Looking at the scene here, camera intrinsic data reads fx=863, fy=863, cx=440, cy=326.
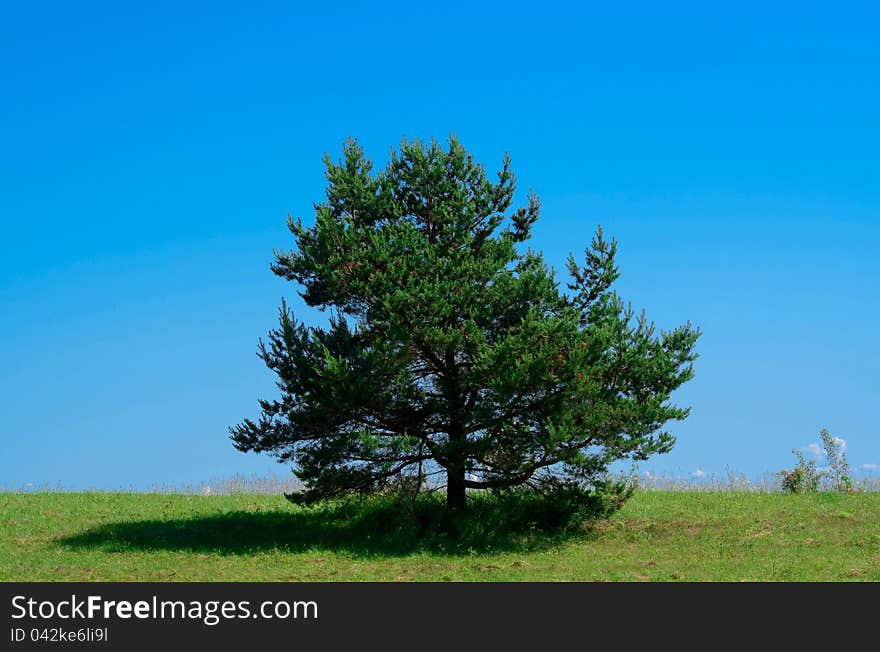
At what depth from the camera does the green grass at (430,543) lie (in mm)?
20516

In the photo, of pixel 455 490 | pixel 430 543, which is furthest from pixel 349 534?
pixel 455 490

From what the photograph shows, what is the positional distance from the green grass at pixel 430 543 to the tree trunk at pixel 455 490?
0.75m

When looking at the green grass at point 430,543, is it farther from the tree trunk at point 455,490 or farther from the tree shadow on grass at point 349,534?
the tree trunk at point 455,490

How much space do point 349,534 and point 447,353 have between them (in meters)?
6.61

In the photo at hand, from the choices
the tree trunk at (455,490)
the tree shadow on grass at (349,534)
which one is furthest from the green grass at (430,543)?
the tree trunk at (455,490)

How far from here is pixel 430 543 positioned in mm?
24312

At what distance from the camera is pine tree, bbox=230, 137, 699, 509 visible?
23.0 meters

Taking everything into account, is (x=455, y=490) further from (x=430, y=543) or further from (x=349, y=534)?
(x=349, y=534)

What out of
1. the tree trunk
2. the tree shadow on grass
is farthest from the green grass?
the tree trunk

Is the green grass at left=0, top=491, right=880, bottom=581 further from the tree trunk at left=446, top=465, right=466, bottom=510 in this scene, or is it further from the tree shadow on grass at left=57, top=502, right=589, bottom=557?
the tree trunk at left=446, top=465, right=466, bottom=510

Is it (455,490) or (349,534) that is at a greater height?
(455,490)
